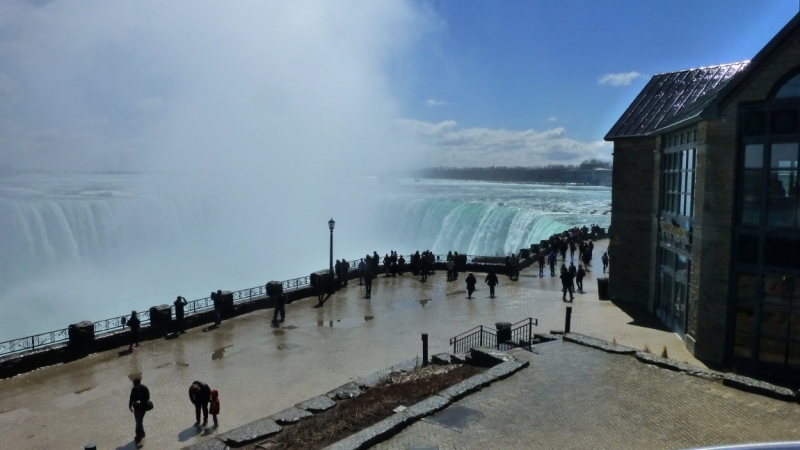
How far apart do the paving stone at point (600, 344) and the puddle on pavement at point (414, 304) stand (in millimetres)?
7346

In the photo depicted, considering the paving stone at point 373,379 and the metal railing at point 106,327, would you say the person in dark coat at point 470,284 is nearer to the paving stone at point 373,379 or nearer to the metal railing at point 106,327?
the metal railing at point 106,327

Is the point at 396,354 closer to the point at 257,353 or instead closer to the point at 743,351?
the point at 257,353

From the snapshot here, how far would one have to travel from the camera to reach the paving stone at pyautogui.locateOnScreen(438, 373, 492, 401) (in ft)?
32.2

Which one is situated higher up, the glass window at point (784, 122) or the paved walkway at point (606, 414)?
the glass window at point (784, 122)

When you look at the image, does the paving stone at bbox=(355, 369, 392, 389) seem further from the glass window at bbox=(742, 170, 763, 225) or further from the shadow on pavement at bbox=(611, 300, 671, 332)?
the glass window at bbox=(742, 170, 763, 225)

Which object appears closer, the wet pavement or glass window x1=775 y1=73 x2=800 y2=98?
the wet pavement

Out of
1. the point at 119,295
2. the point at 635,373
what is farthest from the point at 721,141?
the point at 119,295

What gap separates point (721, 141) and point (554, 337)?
6.27m

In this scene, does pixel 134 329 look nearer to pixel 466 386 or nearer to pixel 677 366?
pixel 466 386

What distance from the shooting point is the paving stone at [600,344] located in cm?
1248

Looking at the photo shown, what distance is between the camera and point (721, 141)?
41.6ft

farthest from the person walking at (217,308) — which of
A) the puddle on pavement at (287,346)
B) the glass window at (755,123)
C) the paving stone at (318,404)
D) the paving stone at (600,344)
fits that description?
the glass window at (755,123)

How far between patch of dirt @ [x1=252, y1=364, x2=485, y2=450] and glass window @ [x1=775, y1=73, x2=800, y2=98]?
9.07 meters

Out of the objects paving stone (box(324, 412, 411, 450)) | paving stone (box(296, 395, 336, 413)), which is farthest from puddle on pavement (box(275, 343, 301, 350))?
paving stone (box(324, 412, 411, 450))
